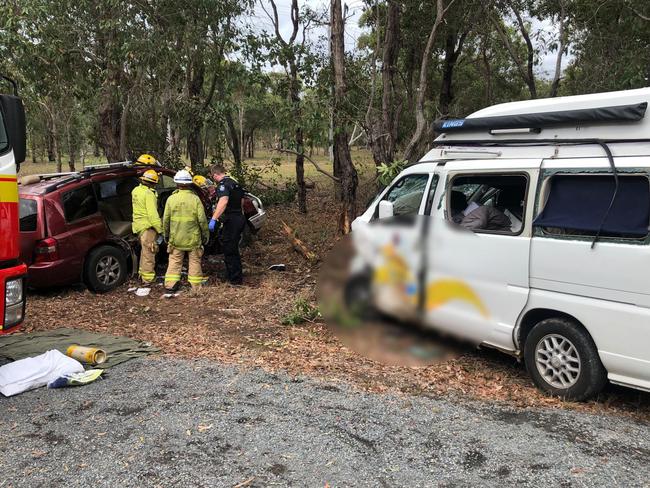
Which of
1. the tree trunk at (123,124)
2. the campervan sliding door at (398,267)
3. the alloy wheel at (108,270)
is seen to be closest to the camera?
the campervan sliding door at (398,267)

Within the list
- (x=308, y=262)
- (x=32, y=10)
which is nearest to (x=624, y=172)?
(x=308, y=262)

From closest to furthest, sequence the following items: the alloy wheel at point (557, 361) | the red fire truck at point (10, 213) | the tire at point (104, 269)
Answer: the alloy wheel at point (557, 361), the red fire truck at point (10, 213), the tire at point (104, 269)

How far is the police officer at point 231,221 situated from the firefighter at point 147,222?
91cm

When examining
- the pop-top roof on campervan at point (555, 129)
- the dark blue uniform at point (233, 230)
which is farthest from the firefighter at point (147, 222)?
the pop-top roof on campervan at point (555, 129)

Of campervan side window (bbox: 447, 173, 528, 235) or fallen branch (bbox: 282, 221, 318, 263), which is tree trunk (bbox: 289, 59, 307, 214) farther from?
campervan side window (bbox: 447, 173, 528, 235)

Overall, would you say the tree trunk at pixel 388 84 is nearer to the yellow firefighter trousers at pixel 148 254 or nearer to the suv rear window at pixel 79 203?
the yellow firefighter trousers at pixel 148 254

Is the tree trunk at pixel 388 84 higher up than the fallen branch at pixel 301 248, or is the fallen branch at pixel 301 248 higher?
the tree trunk at pixel 388 84

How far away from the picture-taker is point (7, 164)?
452 centimetres

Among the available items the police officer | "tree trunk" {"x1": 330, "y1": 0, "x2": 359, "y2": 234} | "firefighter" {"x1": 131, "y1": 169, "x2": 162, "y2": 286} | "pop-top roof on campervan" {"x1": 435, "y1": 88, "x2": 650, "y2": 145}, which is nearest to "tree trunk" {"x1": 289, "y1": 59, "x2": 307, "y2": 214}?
"tree trunk" {"x1": 330, "y1": 0, "x2": 359, "y2": 234}

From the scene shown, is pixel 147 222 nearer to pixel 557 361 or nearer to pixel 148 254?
pixel 148 254

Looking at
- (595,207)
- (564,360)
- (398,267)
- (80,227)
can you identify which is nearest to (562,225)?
(595,207)

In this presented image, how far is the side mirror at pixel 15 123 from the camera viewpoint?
15.1 ft

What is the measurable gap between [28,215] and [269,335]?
4047mm

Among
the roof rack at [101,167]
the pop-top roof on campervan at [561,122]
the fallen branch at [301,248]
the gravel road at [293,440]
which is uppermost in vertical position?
the pop-top roof on campervan at [561,122]
